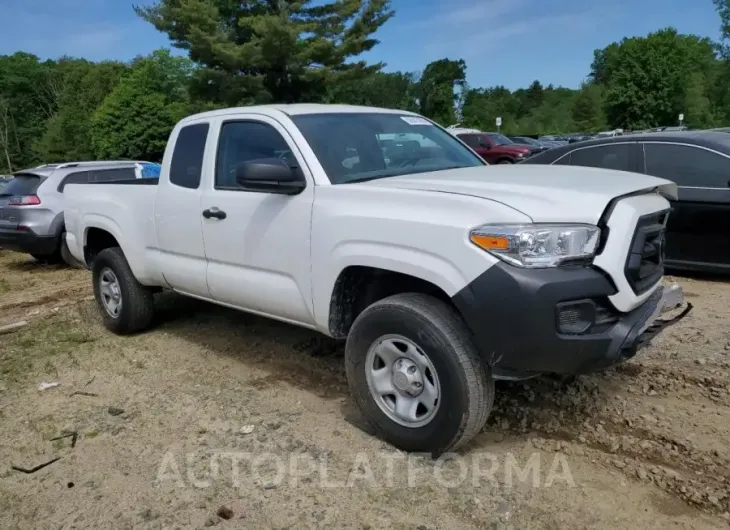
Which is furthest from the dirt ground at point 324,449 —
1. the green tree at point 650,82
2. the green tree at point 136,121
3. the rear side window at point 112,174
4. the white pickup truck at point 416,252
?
the green tree at point 650,82

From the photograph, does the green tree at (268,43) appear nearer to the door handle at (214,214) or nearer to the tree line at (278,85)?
the tree line at (278,85)

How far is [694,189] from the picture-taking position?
6441mm

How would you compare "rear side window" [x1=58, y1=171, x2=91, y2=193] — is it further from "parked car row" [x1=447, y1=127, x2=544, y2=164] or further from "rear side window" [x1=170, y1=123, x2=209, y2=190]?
"parked car row" [x1=447, y1=127, x2=544, y2=164]

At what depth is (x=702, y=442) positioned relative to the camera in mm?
3395

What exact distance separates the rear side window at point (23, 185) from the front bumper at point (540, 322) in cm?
928

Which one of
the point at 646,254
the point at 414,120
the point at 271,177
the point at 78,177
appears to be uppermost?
the point at 414,120

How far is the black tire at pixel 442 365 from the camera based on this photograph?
3109 mm

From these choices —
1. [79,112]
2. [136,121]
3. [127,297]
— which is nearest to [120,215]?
[127,297]

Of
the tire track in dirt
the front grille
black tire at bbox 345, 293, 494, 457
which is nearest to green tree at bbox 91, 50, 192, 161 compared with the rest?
the tire track in dirt

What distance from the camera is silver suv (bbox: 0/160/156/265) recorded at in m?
9.99

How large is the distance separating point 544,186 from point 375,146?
4.42ft

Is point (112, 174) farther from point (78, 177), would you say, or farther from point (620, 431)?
point (620, 431)

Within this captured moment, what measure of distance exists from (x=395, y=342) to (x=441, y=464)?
0.67 metres

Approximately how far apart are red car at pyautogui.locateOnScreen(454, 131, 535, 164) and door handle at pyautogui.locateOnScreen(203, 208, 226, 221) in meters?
16.4
